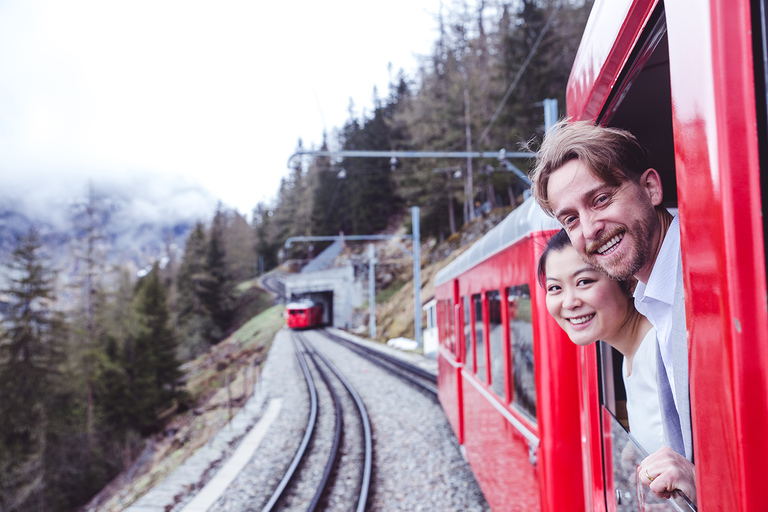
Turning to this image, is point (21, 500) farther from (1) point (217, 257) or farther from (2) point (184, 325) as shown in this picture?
(1) point (217, 257)

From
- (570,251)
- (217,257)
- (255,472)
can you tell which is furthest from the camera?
(217,257)

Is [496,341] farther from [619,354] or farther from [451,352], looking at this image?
[451,352]

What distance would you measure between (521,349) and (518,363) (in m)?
0.14

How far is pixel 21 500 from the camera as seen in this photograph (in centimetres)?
2038

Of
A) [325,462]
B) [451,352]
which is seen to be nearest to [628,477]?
[451,352]

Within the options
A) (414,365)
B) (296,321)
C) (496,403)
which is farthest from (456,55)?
(496,403)

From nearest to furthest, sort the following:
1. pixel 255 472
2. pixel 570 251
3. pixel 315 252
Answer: pixel 570 251 < pixel 255 472 < pixel 315 252

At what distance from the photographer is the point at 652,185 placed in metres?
1.32

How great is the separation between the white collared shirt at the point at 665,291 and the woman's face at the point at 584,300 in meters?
0.31

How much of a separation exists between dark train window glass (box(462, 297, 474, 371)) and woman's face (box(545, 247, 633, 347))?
3938mm

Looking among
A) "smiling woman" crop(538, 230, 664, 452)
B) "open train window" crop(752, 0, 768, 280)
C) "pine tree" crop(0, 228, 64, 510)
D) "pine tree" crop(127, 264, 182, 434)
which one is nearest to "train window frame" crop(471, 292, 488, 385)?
"smiling woman" crop(538, 230, 664, 452)

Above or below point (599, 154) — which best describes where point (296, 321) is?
below

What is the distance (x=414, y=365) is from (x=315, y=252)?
197 ft

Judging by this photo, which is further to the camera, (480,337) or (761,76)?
(480,337)
